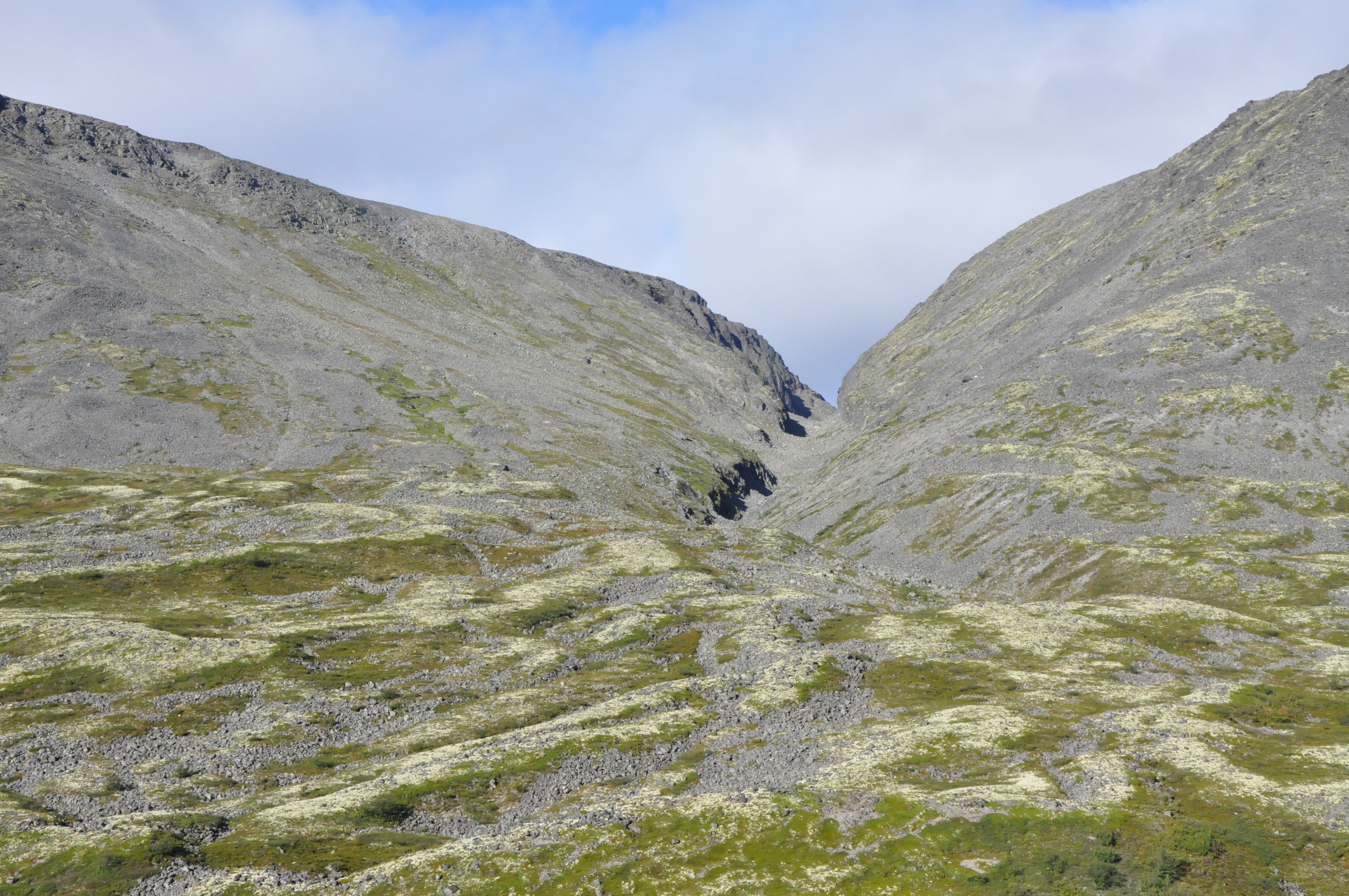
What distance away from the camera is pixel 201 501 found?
116 meters

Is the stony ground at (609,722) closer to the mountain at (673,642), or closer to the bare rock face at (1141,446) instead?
the mountain at (673,642)

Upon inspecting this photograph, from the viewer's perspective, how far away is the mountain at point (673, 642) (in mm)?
36812

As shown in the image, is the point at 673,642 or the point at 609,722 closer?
the point at 609,722

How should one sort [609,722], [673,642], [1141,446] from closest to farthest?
1. [609,722]
2. [673,642]
3. [1141,446]

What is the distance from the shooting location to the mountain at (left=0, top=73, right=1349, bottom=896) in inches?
1449

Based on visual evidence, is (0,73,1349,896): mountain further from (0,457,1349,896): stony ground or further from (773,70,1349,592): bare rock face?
(773,70,1349,592): bare rock face

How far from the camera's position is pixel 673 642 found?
80.8 m

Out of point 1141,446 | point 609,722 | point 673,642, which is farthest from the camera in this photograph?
point 1141,446

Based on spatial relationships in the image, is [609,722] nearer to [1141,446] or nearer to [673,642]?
[673,642]

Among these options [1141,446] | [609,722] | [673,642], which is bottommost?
[609,722]

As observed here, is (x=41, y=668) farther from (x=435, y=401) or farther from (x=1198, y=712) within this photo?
(x=435, y=401)

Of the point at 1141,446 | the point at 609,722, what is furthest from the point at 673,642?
the point at 1141,446

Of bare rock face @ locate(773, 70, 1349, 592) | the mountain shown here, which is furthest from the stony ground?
bare rock face @ locate(773, 70, 1349, 592)

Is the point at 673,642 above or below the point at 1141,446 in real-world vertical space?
below
